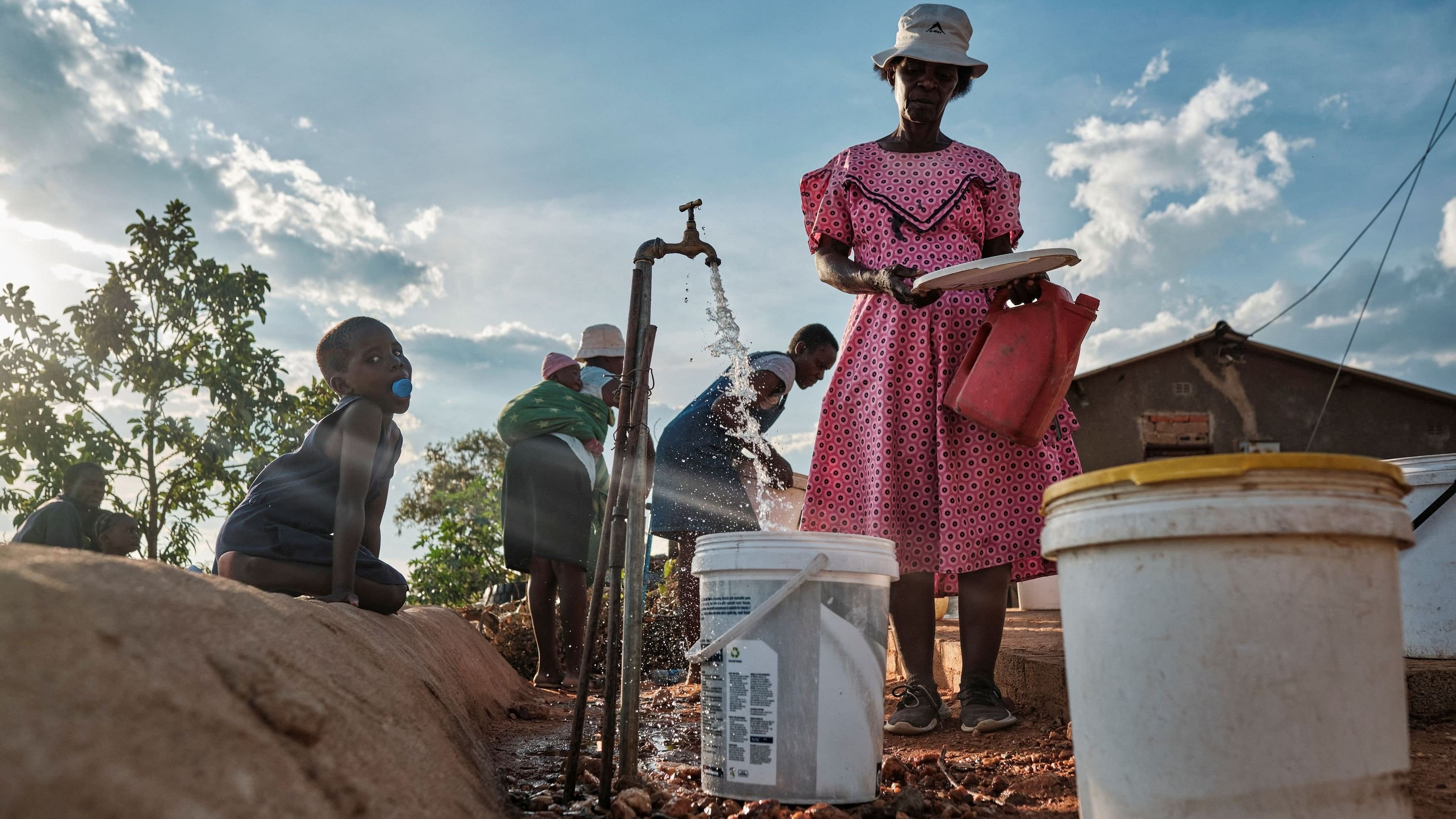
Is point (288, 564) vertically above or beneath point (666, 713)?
above

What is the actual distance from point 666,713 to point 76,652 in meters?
3.16

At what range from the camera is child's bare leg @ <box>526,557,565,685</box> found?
5.03m

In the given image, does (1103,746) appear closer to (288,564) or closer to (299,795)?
(299,795)

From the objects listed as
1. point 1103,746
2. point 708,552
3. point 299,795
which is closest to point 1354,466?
point 1103,746

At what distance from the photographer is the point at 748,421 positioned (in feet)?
16.4

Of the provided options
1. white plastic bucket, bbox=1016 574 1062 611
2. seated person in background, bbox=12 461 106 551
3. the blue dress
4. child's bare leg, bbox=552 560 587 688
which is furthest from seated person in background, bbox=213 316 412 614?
white plastic bucket, bbox=1016 574 1062 611

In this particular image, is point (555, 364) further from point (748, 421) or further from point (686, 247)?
point (686, 247)

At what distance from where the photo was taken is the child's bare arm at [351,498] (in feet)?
9.99

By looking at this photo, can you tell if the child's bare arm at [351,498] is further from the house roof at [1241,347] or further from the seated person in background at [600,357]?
the house roof at [1241,347]

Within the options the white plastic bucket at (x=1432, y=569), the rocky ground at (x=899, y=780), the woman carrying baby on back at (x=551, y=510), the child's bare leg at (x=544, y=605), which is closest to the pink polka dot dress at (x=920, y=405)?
the rocky ground at (x=899, y=780)

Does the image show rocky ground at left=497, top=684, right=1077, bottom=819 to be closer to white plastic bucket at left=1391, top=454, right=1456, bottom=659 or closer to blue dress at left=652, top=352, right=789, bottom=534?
white plastic bucket at left=1391, top=454, right=1456, bottom=659

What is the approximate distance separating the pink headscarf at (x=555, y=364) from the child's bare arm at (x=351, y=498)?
2219mm

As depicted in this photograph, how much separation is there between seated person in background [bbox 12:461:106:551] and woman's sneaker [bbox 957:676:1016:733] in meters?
5.45

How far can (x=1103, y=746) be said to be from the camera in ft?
5.04
